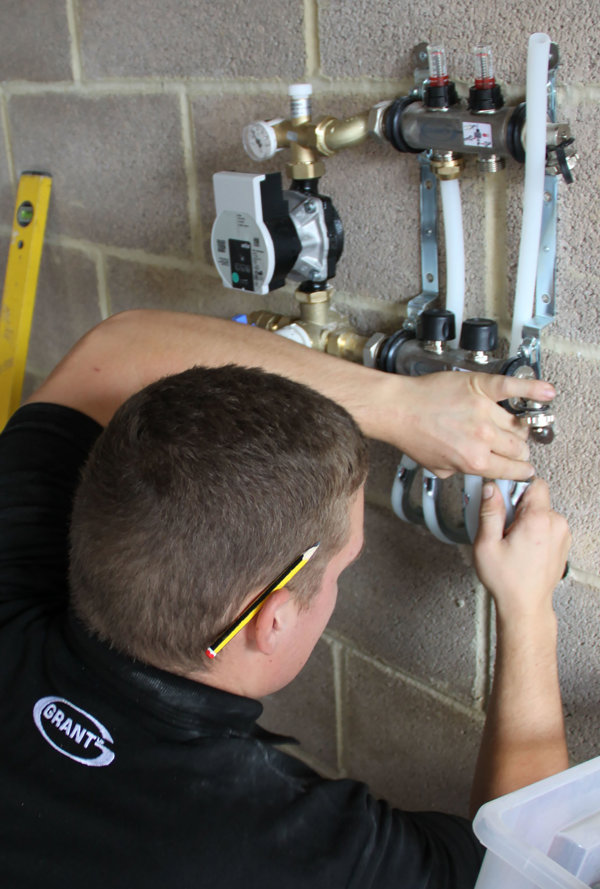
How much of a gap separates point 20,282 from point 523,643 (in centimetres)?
135

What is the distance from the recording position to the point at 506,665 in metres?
0.97

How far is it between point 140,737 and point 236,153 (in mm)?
919

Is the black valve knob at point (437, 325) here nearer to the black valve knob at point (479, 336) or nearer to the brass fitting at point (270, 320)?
the black valve knob at point (479, 336)

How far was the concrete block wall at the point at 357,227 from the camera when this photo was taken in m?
1.02

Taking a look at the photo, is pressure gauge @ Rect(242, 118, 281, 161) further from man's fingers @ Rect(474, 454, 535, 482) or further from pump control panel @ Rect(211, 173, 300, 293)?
man's fingers @ Rect(474, 454, 535, 482)

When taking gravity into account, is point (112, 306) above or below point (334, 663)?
above

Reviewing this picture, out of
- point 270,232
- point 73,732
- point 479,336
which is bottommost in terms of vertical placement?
point 73,732

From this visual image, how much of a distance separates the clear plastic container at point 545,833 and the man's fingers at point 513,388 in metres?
0.38

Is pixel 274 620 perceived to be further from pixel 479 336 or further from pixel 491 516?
pixel 479 336

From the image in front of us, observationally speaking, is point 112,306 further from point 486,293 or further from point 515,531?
point 515,531

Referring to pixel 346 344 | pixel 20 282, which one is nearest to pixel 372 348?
pixel 346 344

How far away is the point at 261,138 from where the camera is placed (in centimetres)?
115

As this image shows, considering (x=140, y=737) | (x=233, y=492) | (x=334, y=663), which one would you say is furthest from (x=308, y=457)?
(x=334, y=663)

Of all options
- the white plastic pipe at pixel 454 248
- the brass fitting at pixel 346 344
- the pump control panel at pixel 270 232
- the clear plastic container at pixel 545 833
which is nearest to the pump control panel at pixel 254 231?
the pump control panel at pixel 270 232
